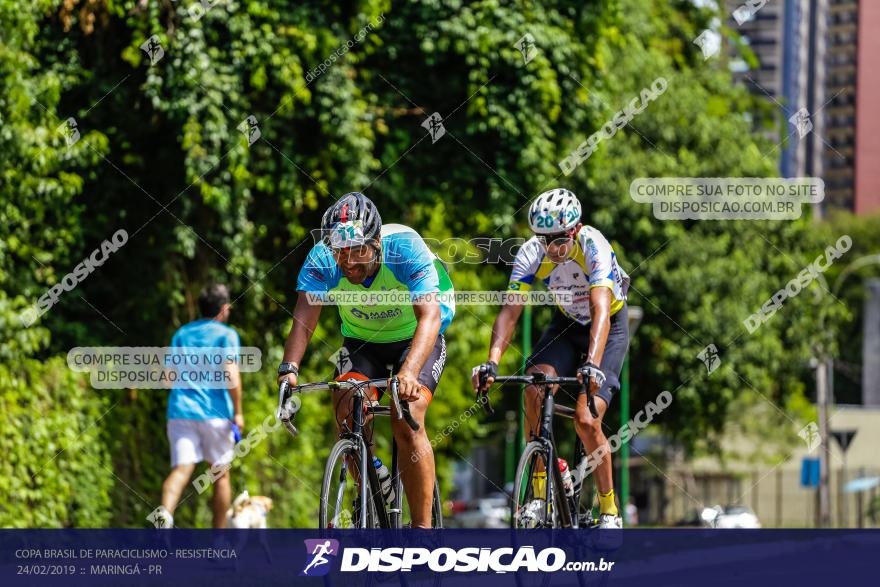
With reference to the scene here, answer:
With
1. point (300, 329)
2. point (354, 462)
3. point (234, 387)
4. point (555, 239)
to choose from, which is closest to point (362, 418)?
point (354, 462)

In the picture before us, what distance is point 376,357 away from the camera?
7375 millimetres

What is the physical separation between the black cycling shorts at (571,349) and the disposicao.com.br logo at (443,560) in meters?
1.49

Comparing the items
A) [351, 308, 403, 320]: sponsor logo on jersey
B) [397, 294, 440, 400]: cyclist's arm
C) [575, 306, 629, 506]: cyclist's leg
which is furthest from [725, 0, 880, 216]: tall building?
[397, 294, 440, 400]: cyclist's arm

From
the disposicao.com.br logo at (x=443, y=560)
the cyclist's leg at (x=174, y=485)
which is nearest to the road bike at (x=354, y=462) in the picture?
the disposicao.com.br logo at (x=443, y=560)

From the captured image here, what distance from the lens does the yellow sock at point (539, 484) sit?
747 cm

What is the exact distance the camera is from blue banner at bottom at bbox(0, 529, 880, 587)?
253 inches

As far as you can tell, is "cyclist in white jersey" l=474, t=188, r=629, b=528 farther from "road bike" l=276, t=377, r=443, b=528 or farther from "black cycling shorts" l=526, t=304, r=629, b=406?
"road bike" l=276, t=377, r=443, b=528

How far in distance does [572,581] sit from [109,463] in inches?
258

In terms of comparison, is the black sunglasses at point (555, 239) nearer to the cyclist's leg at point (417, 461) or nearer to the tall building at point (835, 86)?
the cyclist's leg at point (417, 461)

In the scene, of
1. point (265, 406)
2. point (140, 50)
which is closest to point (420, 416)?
point (140, 50)

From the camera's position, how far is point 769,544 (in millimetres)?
8352

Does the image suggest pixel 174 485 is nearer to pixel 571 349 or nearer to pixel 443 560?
pixel 571 349

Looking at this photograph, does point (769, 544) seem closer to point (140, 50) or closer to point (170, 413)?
point (170, 413)

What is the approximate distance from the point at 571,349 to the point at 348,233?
2.18 metres
